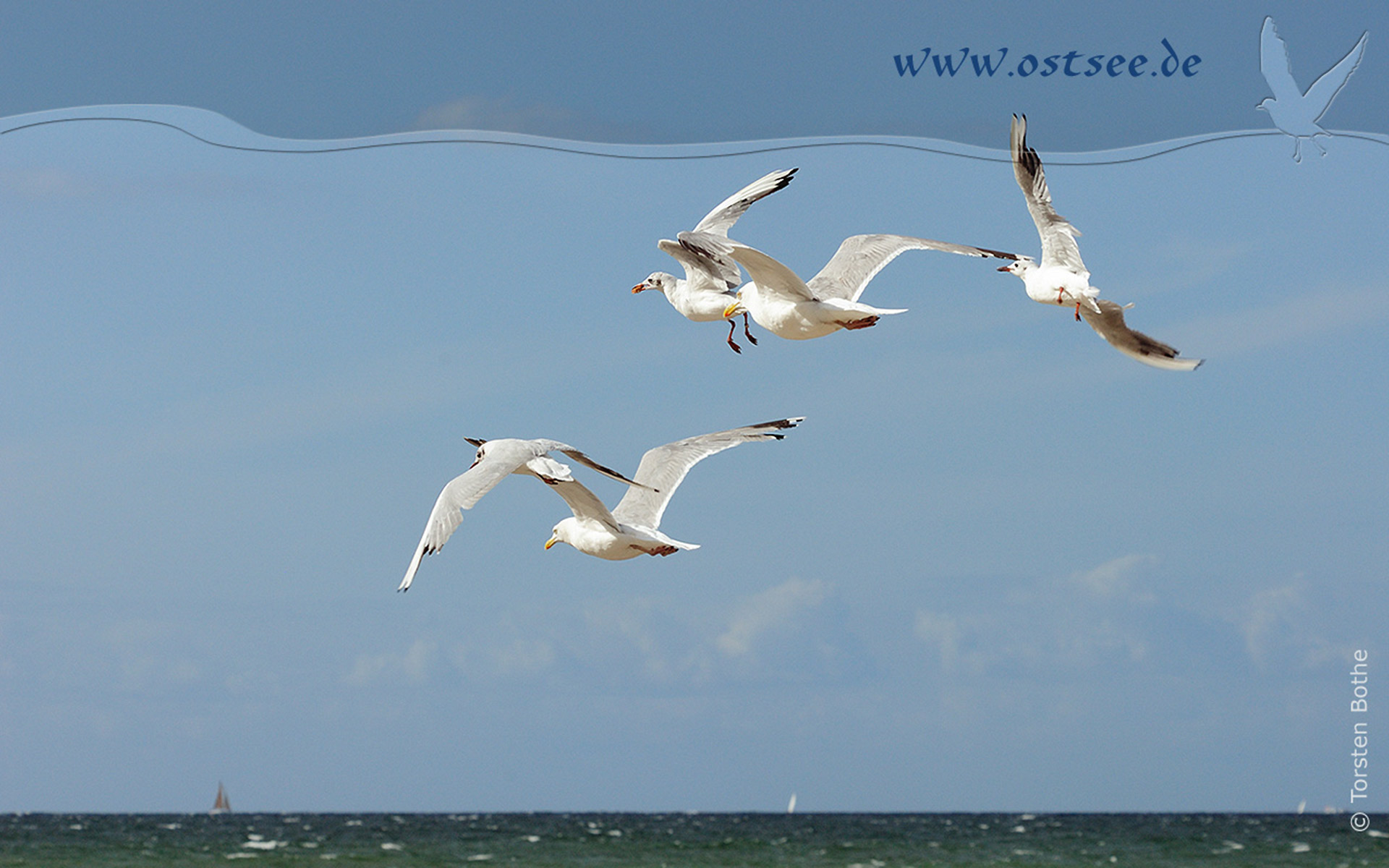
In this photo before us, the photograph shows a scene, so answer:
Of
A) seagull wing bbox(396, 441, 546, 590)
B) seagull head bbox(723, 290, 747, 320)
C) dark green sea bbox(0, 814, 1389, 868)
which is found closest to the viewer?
seagull wing bbox(396, 441, 546, 590)

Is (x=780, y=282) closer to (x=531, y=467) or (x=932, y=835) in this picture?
(x=531, y=467)

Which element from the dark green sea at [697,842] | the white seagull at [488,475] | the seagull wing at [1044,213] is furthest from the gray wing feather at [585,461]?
the dark green sea at [697,842]

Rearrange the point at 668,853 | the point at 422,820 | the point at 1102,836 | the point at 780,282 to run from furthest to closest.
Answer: the point at 422,820 < the point at 1102,836 < the point at 668,853 < the point at 780,282

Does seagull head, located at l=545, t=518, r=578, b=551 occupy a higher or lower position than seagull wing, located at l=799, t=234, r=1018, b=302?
lower

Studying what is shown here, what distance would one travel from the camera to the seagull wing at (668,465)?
11.5 metres

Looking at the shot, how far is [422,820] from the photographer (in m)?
62.9

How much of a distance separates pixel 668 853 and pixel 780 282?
103 feet

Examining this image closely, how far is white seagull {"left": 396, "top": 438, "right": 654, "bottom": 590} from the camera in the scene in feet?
27.7

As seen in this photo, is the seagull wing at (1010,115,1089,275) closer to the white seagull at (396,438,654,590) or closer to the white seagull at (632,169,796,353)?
the white seagull at (632,169,796,353)

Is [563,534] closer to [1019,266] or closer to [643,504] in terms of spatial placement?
[643,504]

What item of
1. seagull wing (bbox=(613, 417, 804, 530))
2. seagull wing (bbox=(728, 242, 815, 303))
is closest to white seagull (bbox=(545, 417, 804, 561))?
seagull wing (bbox=(613, 417, 804, 530))

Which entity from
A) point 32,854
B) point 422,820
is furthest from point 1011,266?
point 422,820

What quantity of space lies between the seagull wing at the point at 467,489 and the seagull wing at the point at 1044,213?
3577mm

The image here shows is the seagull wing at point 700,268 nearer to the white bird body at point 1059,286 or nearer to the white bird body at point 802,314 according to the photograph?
the white bird body at point 802,314
